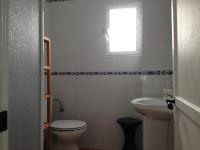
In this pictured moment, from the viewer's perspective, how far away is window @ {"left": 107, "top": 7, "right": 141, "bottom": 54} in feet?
7.98

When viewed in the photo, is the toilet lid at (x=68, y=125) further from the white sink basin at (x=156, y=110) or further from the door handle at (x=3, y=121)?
the door handle at (x=3, y=121)

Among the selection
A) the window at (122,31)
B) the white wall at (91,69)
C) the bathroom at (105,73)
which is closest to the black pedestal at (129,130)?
the bathroom at (105,73)

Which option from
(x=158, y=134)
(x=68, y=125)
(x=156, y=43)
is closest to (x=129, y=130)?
(x=158, y=134)

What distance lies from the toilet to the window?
3.37 feet

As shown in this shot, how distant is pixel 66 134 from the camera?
78.1 inches

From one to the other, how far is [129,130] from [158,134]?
1.71ft

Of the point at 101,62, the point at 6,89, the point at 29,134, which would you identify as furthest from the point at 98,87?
the point at 6,89

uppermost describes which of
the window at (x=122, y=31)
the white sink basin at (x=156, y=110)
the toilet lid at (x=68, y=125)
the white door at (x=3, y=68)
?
the window at (x=122, y=31)

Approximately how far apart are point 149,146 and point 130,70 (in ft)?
3.16

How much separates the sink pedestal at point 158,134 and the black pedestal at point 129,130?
0.40 m

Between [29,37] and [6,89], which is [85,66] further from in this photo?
[6,89]

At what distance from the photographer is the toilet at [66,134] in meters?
1.98

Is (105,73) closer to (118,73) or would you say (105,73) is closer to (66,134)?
(118,73)

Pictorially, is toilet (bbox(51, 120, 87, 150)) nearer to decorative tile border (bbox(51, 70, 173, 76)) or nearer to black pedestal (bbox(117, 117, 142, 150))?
black pedestal (bbox(117, 117, 142, 150))
